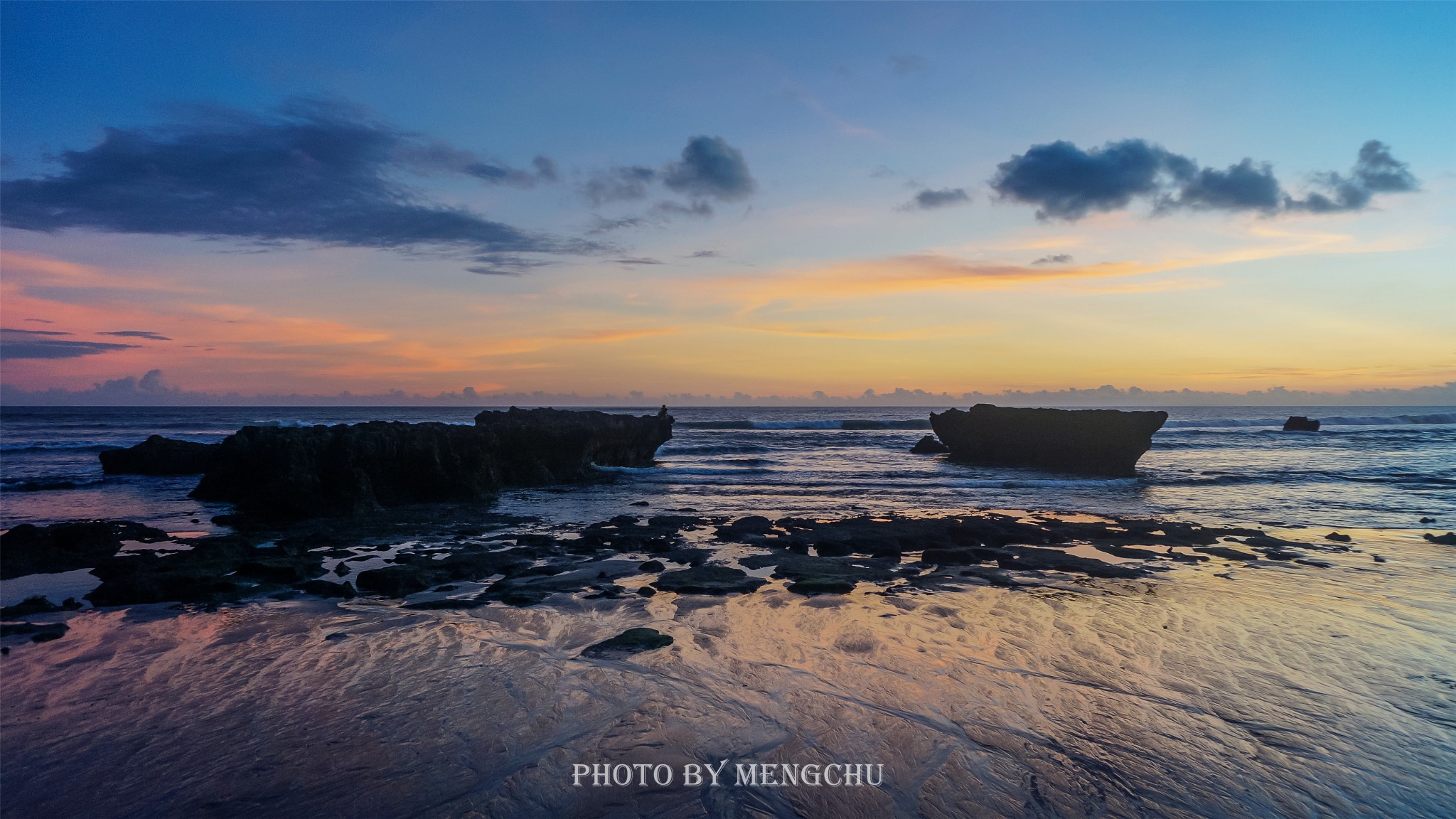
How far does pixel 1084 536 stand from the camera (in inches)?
556

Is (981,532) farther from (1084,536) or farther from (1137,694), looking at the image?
(1137,694)

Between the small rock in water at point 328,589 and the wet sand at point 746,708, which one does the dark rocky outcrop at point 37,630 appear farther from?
the small rock in water at point 328,589

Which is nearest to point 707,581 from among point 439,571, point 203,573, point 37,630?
point 439,571

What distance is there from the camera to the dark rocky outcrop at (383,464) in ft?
56.0

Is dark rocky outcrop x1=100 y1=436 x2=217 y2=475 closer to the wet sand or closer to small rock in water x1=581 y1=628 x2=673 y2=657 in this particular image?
the wet sand

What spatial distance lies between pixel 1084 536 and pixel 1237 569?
10.0 ft

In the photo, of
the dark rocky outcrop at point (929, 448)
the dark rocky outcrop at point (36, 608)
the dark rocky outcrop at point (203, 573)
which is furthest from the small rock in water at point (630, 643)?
the dark rocky outcrop at point (929, 448)

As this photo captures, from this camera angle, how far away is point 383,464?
62.5ft

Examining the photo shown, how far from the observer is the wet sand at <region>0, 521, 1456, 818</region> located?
179 inches

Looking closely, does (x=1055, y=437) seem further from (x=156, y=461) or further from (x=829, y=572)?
(x=156, y=461)

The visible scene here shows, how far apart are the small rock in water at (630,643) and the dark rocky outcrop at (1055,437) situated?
25679 mm

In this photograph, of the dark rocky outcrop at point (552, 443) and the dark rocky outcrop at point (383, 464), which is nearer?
the dark rocky outcrop at point (383, 464)

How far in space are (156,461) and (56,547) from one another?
58.6 feet

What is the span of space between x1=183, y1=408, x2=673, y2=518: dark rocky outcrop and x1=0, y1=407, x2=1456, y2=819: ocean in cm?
726
